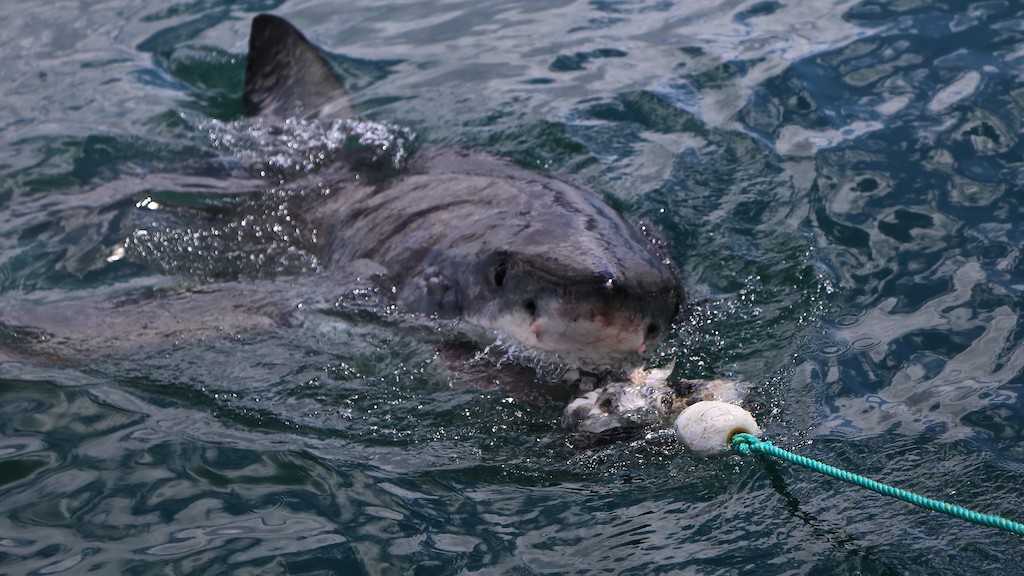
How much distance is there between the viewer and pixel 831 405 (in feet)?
12.4

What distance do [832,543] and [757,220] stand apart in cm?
244

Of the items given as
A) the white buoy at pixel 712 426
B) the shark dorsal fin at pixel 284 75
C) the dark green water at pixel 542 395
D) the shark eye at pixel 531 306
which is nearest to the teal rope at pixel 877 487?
the white buoy at pixel 712 426

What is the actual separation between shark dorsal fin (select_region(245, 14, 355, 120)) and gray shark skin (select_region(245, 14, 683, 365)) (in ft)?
2.94

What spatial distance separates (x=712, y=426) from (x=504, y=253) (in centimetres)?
92

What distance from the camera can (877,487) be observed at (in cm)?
282

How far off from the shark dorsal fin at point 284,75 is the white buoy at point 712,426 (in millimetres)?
3782

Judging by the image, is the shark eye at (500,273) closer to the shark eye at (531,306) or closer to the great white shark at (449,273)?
the great white shark at (449,273)

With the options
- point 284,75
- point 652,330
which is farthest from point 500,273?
point 284,75

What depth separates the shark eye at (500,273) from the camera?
3826 millimetres

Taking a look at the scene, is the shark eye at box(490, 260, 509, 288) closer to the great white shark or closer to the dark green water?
the great white shark

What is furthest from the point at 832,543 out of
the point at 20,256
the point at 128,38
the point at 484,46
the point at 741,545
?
the point at 128,38

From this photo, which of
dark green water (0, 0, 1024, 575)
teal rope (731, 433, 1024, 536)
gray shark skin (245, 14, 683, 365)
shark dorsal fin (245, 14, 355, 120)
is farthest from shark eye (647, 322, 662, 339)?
shark dorsal fin (245, 14, 355, 120)

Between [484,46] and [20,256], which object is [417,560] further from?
[484,46]

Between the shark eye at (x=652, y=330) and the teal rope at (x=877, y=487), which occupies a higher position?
the shark eye at (x=652, y=330)
